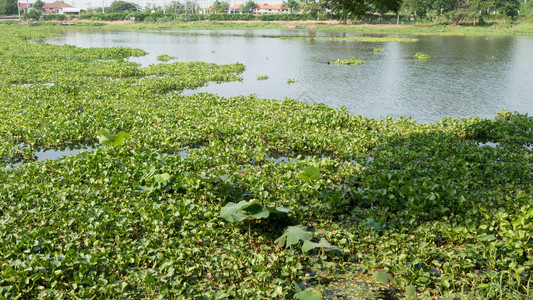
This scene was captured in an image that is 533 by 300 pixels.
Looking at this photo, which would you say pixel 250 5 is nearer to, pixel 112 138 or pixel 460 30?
pixel 460 30

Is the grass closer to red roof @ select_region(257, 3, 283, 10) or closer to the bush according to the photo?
the bush

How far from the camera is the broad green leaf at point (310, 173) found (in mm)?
7043

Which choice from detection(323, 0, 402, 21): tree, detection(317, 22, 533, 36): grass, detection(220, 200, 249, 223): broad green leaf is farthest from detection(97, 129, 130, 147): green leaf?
detection(317, 22, 533, 36): grass

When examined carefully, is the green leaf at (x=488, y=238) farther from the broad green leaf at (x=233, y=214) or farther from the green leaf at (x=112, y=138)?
the green leaf at (x=112, y=138)

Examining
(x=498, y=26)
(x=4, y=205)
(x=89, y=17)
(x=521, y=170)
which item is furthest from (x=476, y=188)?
(x=89, y=17)

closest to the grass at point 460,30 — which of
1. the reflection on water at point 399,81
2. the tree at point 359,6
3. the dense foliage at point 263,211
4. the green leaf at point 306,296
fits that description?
the reflection on water at point 399,81

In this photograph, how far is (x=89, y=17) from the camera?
330 feet

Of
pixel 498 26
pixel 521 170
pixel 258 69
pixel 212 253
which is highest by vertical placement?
pixel 498 26

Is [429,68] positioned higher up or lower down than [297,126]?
higher up

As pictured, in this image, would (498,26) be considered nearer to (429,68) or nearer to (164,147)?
(429,68)

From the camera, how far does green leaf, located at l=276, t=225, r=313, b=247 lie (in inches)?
218

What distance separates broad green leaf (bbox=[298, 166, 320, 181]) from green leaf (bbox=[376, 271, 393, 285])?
2303 mm

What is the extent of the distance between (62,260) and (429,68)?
80.1 feet

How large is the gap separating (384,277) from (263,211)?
72.9 inches
